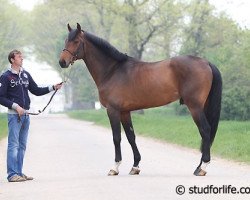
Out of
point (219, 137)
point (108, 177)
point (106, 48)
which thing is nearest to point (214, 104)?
point (106, 48)

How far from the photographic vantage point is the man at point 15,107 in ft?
33.7

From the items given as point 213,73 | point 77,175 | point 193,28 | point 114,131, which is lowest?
point 77,175

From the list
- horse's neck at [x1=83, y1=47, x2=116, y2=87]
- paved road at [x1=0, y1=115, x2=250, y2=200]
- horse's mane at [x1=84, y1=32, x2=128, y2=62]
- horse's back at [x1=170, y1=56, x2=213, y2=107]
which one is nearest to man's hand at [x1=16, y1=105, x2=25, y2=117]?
paved road at [x1=0, y1=115, x2=250, y2=200]

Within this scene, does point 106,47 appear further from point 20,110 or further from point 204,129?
point 204,129

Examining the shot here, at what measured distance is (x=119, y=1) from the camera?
144 ft

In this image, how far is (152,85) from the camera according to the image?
11000 millimetres

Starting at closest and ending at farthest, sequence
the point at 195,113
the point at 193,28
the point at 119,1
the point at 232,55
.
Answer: the point at 195,113 → the point at 232,55 → the point at 119,1 → the point at 193,28

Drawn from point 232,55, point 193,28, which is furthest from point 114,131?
point 193,28

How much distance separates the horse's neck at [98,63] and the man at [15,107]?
1.37 metres

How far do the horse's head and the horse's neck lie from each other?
0.28 metres

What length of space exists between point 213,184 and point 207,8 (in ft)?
125

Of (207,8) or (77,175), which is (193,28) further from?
(77,175)

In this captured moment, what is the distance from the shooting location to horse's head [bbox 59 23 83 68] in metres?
11.1

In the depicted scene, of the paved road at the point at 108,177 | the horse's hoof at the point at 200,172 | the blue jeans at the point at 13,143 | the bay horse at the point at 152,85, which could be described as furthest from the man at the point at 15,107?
the horse's hoof at the point at 200,172
